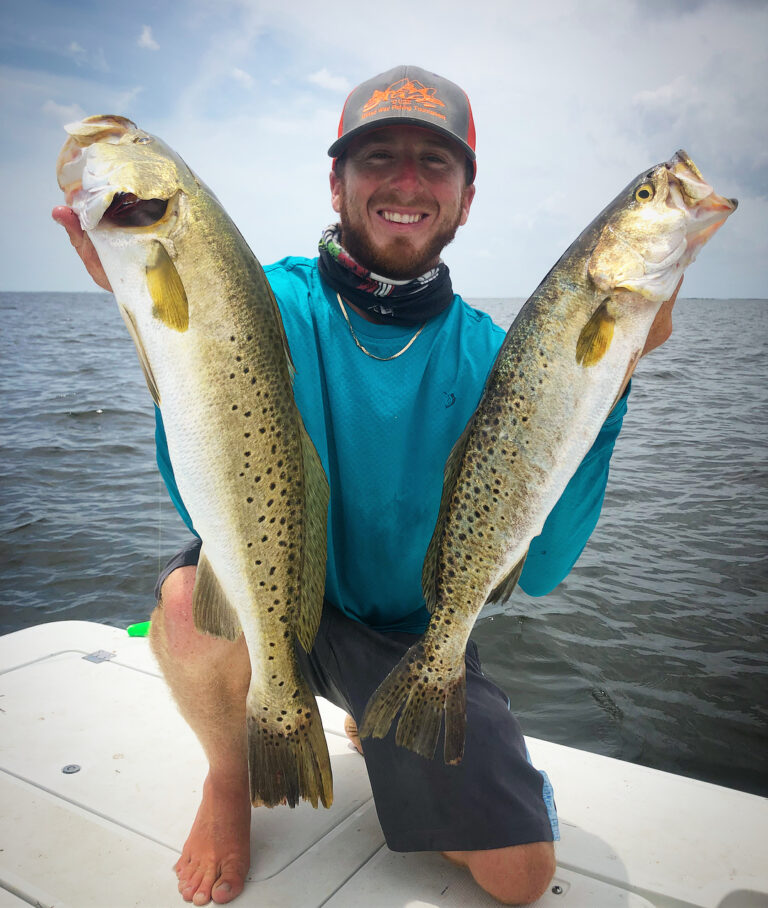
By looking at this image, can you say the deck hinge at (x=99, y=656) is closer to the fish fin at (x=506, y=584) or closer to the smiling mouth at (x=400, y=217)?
the fish fin at (x=506, y=584)

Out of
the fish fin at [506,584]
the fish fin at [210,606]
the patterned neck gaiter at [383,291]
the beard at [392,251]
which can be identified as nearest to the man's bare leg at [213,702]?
the fish fin at [210,606]

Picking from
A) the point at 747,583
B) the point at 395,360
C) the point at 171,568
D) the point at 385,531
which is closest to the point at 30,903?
the point at 171,568

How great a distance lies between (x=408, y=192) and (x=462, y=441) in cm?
133

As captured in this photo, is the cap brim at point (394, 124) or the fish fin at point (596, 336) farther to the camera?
Result: the cap brim at point (394, 124)

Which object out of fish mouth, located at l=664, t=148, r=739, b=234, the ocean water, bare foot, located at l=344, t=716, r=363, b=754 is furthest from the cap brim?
the ocean water

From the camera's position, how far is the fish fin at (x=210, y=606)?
2.54m

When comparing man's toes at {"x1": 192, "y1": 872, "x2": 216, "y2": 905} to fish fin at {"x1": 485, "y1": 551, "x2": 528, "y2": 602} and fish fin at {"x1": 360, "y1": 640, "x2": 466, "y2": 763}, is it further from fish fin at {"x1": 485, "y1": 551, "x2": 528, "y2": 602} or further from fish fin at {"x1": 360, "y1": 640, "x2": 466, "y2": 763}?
fish fin at {"x1": 485, "y1": 551, "x2": 528, "y2": 602}

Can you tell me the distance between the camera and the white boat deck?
2625mm

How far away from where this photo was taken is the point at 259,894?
2.62 meters

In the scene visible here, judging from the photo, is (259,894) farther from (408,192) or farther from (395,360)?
(408,192)

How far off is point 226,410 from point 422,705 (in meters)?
1.31

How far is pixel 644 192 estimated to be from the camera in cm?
244

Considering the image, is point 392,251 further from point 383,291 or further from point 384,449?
point 384,449

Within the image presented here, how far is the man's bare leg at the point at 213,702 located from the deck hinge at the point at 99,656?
1.75 meters
